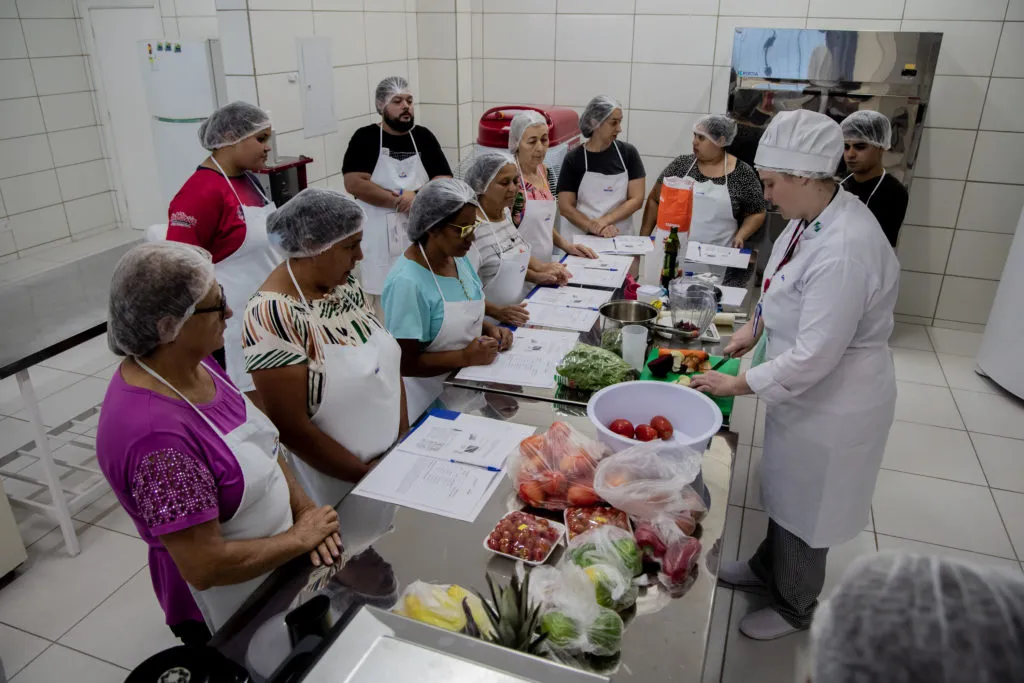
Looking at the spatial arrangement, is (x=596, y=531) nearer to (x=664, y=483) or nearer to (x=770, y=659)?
(x=664, y=483)

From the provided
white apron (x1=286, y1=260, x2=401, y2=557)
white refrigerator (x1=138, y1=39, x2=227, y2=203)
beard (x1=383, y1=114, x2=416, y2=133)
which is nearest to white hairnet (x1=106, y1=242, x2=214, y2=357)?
white apron (x1=286, y1=260, x2=401, y2=557)

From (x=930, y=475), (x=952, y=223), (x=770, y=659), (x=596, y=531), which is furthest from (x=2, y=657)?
(x=952, y=223)

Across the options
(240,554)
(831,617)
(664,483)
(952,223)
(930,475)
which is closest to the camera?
(831,617)

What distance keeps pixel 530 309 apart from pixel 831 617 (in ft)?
7.00

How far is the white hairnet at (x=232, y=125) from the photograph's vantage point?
2.85 metres

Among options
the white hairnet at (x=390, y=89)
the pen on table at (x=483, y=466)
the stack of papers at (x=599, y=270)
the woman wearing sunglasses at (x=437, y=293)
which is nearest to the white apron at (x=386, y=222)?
the white hairnet at (x=390, y=89)

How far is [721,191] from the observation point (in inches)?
135

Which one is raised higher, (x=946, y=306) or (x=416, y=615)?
(x=416, y=615)

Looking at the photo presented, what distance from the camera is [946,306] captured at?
482 cm

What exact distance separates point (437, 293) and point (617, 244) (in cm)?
164

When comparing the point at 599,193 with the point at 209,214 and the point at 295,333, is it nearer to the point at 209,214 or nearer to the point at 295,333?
the point at 209,214

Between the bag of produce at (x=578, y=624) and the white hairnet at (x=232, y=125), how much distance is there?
2.43 m

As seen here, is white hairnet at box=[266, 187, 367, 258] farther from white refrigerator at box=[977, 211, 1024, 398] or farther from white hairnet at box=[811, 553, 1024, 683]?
white refrigerator at box=[977, 211, 1024, 398]

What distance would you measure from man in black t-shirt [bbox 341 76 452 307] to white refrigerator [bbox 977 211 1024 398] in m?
3.37
